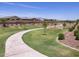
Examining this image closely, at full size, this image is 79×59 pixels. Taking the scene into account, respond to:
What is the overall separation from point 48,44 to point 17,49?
3.80ft

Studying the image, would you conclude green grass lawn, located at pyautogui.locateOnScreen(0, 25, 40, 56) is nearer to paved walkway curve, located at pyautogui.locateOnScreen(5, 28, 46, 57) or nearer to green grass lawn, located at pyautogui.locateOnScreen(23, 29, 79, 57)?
paved walkway curve, located at pyautogui.locateOnScreen(5, 28, 46, 57)

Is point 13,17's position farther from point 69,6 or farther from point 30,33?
point 69,6

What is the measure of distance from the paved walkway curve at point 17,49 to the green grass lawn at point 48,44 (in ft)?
0.57

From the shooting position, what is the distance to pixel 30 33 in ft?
30.1

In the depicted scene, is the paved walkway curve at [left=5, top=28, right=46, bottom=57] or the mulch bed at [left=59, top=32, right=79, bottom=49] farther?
the mulch bed at [left=59, top=32, right=79, bottom=49]

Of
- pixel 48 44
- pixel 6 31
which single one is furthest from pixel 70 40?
pixel 6 31

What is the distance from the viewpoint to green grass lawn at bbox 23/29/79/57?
867cm

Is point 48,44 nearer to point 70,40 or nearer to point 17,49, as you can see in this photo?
point 70,40

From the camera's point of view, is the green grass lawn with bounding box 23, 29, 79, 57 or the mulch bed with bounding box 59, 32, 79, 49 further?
the mulch bed with bounding box 59, 32, 79, 49

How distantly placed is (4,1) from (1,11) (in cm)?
39

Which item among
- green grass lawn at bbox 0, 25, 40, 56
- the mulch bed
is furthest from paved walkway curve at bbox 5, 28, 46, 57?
the mulch bed

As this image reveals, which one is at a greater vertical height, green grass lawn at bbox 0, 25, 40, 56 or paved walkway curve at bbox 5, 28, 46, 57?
green grass lawn at bbox 0, 25, 40, 56

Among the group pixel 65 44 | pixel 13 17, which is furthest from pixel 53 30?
pixel 13 17

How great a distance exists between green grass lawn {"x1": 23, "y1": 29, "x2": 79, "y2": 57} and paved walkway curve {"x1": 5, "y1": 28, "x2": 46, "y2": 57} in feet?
0.57
